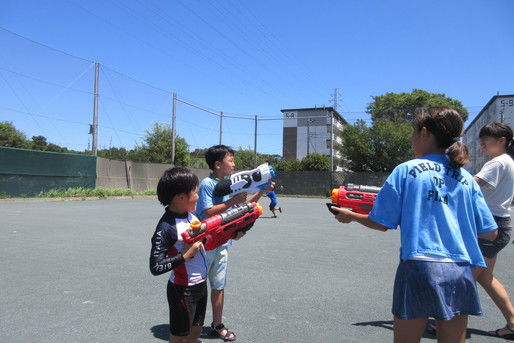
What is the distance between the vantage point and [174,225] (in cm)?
264

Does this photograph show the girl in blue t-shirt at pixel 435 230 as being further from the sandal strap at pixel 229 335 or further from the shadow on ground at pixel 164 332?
the shadow on ground at pixel 164 332

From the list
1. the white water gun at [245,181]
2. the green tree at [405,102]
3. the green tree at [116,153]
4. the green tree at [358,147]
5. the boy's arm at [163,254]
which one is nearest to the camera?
the boy's arm at [163,254]

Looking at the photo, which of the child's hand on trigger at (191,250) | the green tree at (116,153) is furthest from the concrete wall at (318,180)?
the child's hand on trigger at (191,250)

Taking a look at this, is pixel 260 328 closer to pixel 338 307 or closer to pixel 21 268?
pixel 338 307

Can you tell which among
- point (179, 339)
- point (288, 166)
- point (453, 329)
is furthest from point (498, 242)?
point (288, 166)

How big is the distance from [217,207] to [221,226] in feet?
2.43

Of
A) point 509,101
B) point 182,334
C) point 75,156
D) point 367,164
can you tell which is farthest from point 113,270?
point 509,101

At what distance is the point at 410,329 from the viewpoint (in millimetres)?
2160

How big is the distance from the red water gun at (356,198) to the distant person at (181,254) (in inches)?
Result: 36.8

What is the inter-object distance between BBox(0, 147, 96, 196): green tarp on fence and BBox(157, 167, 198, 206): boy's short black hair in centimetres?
1827

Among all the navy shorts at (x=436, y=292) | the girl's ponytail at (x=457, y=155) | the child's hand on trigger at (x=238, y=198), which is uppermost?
the girl's ponytail at (x=457, y=155)

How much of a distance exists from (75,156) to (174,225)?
70.3 ft

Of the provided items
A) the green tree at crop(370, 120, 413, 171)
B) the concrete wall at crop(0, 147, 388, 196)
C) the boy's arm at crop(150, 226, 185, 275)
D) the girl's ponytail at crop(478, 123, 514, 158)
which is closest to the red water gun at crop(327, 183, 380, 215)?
the boy's arm at crop(150, 226, 185, 275)

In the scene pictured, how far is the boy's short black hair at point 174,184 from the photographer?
2.69 metres
